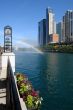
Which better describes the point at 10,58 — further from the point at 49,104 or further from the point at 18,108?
the point at 18,108

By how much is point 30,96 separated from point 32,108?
0.55 metres

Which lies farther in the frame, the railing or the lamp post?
the lamp post

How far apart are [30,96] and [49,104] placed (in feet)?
50.9

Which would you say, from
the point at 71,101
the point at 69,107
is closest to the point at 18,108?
the point at 69,107

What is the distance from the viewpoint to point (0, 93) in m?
13.5

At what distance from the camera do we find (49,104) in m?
25.9

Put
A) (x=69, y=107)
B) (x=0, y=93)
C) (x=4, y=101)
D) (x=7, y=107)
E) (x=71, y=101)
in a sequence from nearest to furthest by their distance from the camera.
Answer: (x=7, y=107), (x=4, y=101), (x=0, y=93), (x=69, y=107), (x=71, y=101)

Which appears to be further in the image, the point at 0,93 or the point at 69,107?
the point at 69,107

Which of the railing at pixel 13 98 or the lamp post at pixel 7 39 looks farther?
the lamp post at pixel 7 39

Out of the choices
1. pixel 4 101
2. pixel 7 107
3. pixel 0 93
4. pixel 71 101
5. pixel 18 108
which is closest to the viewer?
pixel 18 108

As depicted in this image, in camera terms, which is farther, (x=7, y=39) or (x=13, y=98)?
(x=7, y=39)

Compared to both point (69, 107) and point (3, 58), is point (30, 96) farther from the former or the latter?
point (69, 107)

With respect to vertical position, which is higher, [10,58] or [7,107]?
[10,58]

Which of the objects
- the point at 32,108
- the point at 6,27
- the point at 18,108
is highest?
the point at 6,27
